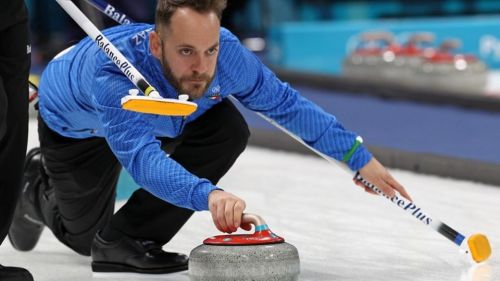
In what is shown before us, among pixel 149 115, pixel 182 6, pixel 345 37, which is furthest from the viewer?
pixel 345 37

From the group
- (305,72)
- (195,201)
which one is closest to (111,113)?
(195,201)

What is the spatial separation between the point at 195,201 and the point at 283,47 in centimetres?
619

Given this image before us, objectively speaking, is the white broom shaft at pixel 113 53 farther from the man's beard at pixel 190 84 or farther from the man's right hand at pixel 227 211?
the man's right hand at pixel 227 211

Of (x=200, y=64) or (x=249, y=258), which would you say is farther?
(x=200, y=64)

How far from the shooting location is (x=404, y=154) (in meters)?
5.21

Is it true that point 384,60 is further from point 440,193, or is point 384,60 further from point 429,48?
point 440,193

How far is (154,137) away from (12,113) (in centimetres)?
36

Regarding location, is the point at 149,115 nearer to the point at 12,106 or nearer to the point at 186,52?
the point at 186,52

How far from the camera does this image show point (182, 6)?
2836 mm

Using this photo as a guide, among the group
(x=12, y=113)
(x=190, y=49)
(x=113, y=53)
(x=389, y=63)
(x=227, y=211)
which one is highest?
(x=389, y=63)

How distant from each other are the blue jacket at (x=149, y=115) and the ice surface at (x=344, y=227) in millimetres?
376

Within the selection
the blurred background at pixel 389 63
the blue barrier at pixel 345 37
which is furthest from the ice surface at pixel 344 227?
the blue barrier at pixel 345 37

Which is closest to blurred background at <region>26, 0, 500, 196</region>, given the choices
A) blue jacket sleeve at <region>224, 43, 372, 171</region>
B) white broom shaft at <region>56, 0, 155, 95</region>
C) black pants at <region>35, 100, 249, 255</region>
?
black pants at <region>35, 100, 249, 255</region>

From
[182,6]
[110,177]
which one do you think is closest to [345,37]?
[110,177]
